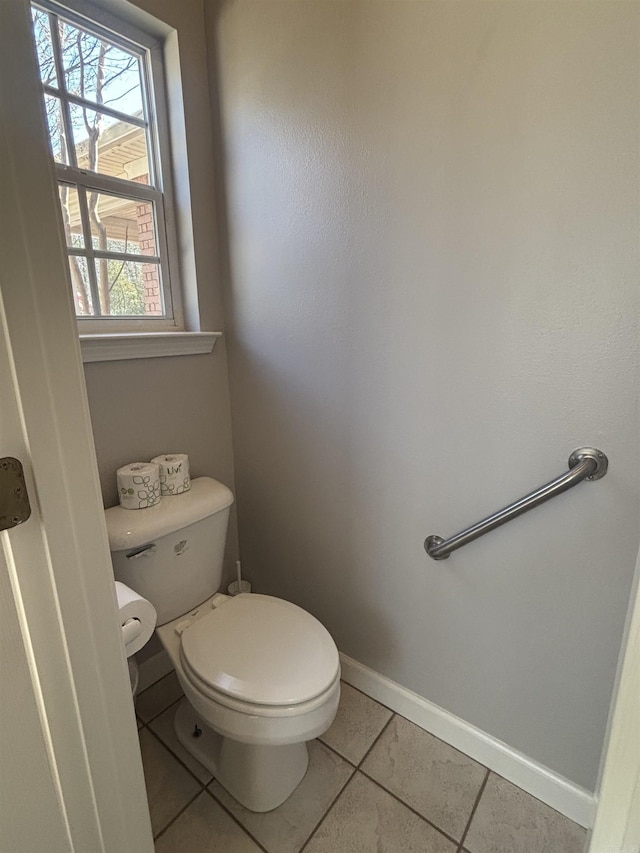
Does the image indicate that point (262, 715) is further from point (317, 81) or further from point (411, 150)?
point (317, 81)

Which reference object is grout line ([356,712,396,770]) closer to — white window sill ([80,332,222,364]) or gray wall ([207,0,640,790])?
gray wall ([207,0,640,790])

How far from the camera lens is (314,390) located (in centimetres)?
135

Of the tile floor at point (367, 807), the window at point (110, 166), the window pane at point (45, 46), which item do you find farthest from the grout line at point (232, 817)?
the window pane at point (45, 46)

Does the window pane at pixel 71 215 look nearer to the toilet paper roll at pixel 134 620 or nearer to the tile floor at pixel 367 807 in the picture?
the toilet paper roll at pixel 134 620

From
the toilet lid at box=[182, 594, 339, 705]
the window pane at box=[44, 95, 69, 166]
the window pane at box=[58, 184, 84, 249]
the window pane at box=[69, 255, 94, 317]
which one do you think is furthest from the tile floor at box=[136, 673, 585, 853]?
the window pane at box=[44, 95, 69, 166]

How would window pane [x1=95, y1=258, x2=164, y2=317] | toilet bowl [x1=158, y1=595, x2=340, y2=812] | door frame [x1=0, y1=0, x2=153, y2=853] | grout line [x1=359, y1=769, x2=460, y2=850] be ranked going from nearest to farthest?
door frame [x1=0, y1=0, x2=153, y2=853]
toilet bowl [x1=158, y1=595, x2=340, y2=812]
grout line [x1=359, y1=769, x2=460, y2=850]
window pane [x1=95, y1=258, x2=164, y2=317]

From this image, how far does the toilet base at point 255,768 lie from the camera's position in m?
1.14

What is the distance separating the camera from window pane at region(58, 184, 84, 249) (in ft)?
4.02

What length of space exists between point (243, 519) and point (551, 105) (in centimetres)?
152

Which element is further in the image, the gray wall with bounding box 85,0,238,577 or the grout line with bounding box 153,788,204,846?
the gray wall with bounding box 85,0,238,577

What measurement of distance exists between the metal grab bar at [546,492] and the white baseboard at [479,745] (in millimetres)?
575

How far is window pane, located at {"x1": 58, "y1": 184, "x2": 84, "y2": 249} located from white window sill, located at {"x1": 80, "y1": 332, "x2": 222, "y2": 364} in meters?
0.31

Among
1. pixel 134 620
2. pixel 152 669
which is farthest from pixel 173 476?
pixel 152 669

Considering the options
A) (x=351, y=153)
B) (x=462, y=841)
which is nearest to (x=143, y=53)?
(x=351, y=153)
